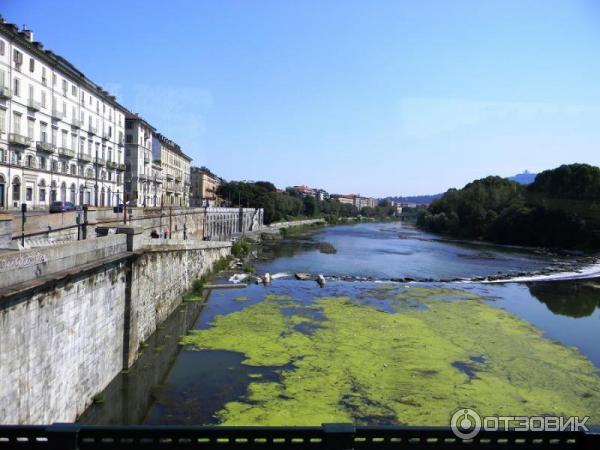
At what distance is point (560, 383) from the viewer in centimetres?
1869

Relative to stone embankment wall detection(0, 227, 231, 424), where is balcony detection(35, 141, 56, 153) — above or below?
above

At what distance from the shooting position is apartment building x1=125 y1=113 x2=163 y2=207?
6669 cm

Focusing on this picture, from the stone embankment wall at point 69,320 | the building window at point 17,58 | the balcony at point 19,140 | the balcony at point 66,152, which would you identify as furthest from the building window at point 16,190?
the stone embankment wall at point 69,320

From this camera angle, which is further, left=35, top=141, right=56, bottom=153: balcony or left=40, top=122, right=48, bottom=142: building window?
left=40, top=122, right=48, bottom=142: building window

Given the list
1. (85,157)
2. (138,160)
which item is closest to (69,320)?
(85,157)

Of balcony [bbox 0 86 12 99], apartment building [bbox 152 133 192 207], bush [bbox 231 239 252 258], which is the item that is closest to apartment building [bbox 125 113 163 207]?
apartment building [bbox 152 133 192 207]

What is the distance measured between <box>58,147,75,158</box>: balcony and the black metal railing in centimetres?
4367

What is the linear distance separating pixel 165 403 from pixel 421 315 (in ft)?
60.9

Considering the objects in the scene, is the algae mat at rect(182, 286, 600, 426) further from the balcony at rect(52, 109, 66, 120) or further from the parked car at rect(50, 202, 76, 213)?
the balcony at rect(52, 109, 66, 120)

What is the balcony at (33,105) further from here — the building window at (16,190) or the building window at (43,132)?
the building window at (16,190)

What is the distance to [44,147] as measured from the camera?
39406mm

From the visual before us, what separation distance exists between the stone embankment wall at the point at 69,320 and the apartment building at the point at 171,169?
5387 cm

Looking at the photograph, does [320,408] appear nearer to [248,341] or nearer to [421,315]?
[248,341]

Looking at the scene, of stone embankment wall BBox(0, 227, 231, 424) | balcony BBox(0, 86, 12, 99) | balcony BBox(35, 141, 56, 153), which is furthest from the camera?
balcony BBox(35, 141, 56, 153)
